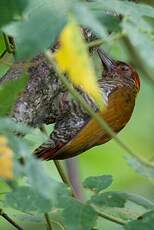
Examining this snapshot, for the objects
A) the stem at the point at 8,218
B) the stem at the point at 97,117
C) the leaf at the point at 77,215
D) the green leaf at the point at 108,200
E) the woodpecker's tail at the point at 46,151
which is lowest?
the woodpecker's tail at the point at 46,151

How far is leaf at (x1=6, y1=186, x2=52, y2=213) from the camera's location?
1.89 meters

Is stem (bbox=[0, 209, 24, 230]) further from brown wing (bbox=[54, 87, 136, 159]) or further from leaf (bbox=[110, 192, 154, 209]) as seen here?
brown wing (bbox=[54, 87, 136, 159])

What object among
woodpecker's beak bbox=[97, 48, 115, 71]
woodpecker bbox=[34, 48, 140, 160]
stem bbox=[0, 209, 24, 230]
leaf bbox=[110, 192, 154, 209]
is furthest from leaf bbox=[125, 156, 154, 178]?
woodpecker's beak bbox=[97, 48, 115, 71]

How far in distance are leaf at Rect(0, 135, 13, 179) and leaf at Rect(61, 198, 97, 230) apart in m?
0.73

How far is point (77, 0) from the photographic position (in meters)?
1.39

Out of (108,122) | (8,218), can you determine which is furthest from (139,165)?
(108,122)

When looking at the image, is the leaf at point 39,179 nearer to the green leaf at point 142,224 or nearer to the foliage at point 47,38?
the foliage at point 47,38

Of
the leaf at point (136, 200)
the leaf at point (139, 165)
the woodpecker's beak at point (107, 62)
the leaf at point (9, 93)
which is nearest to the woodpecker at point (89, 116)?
the woodpecker's beak at point (107, 62)

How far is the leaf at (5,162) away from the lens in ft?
3.77

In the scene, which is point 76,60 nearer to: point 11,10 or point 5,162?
point 5,162

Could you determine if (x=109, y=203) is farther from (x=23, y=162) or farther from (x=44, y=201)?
(x=23, y=162)

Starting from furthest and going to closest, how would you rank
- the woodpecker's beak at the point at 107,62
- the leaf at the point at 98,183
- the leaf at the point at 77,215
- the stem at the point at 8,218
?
the woodpecker's beak at the point at 107,62, the stem at the point at 8,218, the leaf at the point at 98,183, the leaf at the point at 77,215

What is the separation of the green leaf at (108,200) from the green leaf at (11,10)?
2.20 ft

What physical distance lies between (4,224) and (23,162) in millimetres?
2762
